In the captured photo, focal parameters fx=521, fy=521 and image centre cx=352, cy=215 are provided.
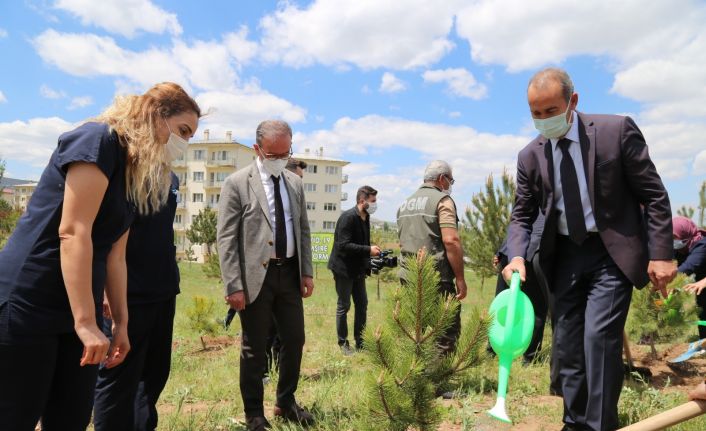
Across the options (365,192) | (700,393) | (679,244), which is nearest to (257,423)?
(700,393)

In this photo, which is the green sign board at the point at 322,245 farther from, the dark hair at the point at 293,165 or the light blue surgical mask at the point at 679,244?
the light blue surgical mask at the point at 679,244

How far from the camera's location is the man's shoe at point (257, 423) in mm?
3105

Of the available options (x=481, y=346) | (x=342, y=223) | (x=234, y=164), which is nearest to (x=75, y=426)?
(x=481, y=346)

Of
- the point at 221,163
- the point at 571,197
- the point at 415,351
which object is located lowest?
the point at 415,351

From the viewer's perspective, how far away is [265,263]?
3.24 metres

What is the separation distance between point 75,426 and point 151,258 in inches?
36.8

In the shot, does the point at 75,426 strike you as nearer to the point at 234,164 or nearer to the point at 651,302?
the point at 651,302

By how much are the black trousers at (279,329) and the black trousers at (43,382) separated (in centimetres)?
137

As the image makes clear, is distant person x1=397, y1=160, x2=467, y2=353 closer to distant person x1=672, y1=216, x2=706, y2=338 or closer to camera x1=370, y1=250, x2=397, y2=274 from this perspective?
camera x1=370, y1=250, x2=397, y2=274

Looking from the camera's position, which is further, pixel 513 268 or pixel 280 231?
pixel 280 231

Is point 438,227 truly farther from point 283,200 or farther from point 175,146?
point 175,146

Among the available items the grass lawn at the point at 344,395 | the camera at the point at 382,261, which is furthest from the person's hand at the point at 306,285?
the camera at the point at 382,261

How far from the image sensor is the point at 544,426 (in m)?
3.17

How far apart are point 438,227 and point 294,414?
1.89 meters
